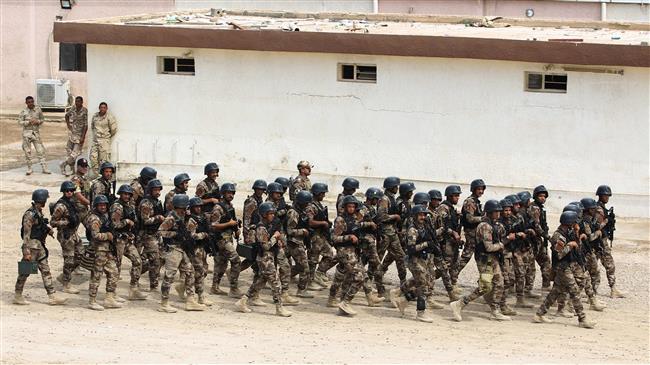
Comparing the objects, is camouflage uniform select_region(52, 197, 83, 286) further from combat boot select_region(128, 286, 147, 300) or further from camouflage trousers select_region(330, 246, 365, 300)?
camouflage trousers select_region(330, 246, 365, 300)

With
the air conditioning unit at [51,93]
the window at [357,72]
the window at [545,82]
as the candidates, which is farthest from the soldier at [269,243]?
the air conditioning unit at [51,93]

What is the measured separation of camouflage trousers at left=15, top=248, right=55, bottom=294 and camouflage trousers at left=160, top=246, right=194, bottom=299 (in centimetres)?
142

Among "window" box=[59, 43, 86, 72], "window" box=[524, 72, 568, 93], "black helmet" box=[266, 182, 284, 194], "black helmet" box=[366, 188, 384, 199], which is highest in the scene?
"window" box=[59, 43, 86, 72]

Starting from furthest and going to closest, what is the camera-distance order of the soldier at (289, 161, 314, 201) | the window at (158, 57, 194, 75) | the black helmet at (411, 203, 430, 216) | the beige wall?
1. the beige wall
2. the window at (158, 57, 194, 75)
3. the soldier at (289, 161, 314, 201)
4. the black helmet at (411, 203, 430, 216)

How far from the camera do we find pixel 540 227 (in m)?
17.8

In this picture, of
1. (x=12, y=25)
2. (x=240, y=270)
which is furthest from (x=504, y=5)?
(x=240, y=270)

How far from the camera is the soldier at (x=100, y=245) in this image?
17234mm

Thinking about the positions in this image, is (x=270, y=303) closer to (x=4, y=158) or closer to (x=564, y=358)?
(x=564, y=358)

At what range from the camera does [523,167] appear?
74.8 ft

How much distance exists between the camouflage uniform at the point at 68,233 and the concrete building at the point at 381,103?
6.43 metres

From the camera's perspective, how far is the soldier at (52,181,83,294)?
57.6 ft

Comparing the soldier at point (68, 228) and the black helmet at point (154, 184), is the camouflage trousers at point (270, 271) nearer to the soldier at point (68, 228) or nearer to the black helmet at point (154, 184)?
the black helmet at point (154, 184)

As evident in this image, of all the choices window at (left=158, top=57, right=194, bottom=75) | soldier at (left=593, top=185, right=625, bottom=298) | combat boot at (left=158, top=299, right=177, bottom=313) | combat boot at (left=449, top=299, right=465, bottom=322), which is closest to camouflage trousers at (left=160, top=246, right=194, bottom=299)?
combat boot at (left=158, top=299, right=177, bottom=313)

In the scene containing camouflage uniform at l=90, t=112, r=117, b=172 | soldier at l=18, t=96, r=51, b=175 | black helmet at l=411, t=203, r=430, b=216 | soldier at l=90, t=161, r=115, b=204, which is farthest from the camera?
soldier at l=18, t=96, r=51, b=175
